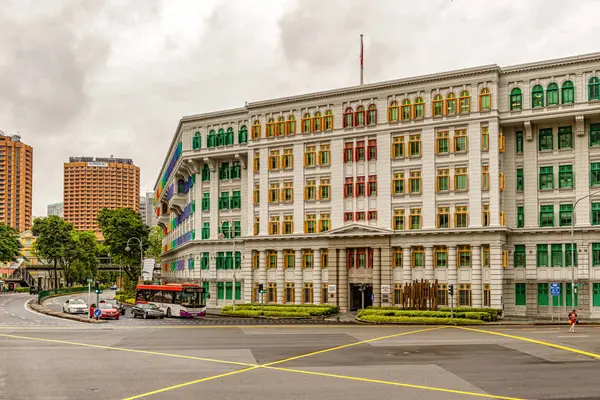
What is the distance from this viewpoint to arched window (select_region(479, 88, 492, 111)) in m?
61.9

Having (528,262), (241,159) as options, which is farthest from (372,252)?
(241,159)

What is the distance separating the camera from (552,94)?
60.4 metres

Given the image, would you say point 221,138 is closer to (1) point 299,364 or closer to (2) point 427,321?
(2) point 427,321

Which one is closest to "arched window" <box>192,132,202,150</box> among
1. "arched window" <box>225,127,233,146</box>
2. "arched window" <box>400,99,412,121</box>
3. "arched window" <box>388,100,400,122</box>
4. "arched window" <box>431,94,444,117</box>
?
"arched window" <box>225,127,233,146</box>

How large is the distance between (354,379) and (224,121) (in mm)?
55754

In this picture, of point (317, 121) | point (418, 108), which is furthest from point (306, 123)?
point (418, 108)

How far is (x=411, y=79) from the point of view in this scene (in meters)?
65.2

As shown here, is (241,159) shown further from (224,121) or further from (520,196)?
(520,196)

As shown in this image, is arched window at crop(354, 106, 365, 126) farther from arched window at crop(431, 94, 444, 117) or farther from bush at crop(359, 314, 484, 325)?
bush at crop(359, 314, 484, 325)

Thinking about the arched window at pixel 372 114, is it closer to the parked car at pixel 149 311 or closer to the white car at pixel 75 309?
the parked car at pixel 149 311

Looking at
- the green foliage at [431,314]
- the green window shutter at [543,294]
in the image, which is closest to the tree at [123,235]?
the green foliage at [431,314]

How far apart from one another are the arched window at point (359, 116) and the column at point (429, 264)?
45.2 ft

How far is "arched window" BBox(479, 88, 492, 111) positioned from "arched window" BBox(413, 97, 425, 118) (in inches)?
214

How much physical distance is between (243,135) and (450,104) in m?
23.4
